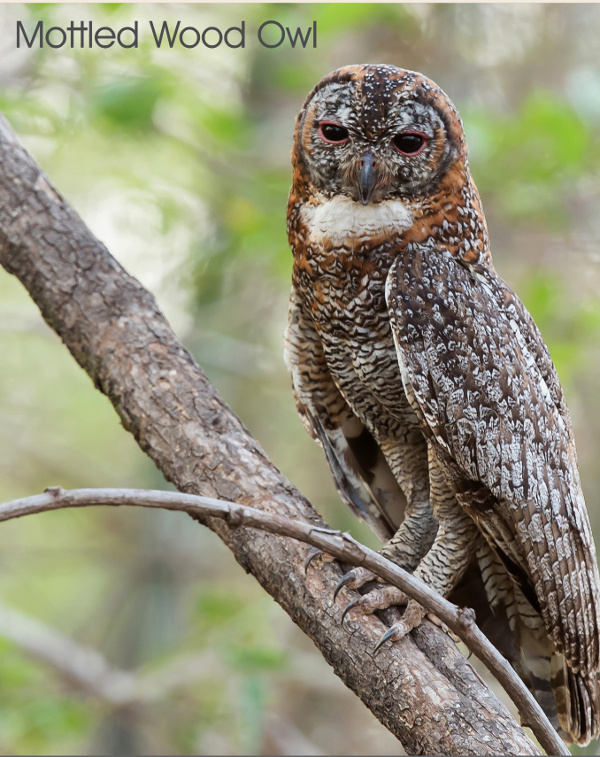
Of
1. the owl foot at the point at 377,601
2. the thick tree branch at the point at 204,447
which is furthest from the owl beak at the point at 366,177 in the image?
the owl foot at the point at 377,601

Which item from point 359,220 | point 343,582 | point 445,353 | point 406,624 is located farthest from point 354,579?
point 359,220

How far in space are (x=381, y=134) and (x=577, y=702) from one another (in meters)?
1.95

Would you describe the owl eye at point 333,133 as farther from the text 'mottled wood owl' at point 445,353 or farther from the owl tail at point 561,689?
the owl tail at point 561,689

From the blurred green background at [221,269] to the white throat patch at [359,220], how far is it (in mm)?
1328

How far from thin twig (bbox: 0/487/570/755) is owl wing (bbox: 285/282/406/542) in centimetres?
123

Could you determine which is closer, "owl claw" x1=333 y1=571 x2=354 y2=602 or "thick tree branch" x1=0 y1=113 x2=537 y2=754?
"thick tree branch" x1=0 y1=113 x2=537 y2=754

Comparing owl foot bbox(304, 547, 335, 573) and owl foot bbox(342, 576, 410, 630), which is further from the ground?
owl foot bbox(304, 547, 335, 573)

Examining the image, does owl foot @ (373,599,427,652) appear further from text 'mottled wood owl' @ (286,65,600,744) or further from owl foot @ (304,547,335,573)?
owl foot @ (304,547,335,573)

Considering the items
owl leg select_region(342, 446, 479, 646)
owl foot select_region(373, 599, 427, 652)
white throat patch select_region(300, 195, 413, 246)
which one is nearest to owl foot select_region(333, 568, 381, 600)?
owl foot select_region(373, 599, 427, 652)

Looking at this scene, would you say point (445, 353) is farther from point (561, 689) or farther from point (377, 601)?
point (561, 689)

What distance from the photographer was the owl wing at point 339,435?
9.40ft

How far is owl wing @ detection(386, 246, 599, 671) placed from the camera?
2.33m

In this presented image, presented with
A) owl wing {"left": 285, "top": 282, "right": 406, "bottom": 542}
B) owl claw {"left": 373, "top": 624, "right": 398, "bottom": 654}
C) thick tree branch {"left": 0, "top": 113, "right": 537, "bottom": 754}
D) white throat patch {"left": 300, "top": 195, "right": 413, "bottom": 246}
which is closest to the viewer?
thick tree branch {"left": 0, "top": 113, "right": 537, "bottom": 754}

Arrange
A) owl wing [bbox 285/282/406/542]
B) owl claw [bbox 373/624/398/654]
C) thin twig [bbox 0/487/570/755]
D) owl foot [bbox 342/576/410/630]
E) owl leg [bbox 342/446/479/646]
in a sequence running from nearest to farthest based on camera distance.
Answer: thin twig [bbox 0/487/570/755] → owl claw [bbox 373/624/398/654] → owl foot [bbox 342/576/410/630] → owl leg [bbox 342/446/479/646] → owl wing [bbox 285/282/406/542]
